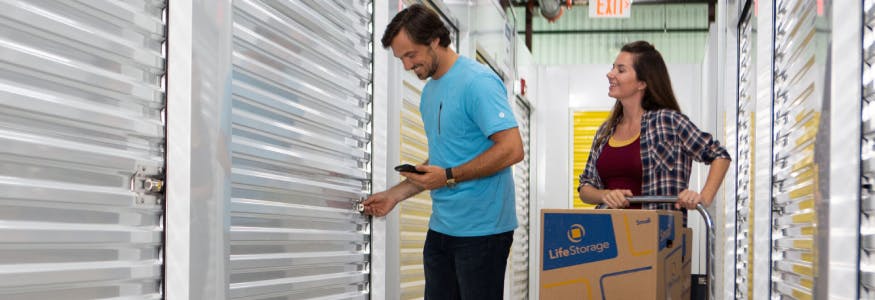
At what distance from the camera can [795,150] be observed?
3.16 metres

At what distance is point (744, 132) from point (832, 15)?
3402mm

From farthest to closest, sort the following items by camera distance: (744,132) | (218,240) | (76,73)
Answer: (744,132) < (218,240) < (76,73)

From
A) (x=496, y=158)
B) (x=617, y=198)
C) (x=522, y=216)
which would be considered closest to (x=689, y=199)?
(x=617, y=198)

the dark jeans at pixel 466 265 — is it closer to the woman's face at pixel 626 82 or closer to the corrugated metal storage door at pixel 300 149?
the corrugated metal storage door at pixel 300 149

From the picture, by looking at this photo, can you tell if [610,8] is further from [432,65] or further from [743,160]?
[432,65]

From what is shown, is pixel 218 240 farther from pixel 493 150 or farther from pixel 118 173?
pixel 493 150

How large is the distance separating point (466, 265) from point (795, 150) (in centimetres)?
119

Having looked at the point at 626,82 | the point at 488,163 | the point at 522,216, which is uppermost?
the point at 626,82

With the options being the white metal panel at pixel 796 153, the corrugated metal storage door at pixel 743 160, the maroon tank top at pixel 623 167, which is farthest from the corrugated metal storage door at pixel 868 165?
Answer: the corrugated metal storage door at pixel 743 160

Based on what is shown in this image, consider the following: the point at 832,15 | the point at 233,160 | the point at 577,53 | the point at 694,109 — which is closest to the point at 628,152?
the point at 832,15

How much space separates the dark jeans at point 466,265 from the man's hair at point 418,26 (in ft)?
2.06

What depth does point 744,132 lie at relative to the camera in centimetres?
549

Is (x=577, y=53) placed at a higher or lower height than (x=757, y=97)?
higher

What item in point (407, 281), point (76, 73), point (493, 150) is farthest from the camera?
point (407, 281)
